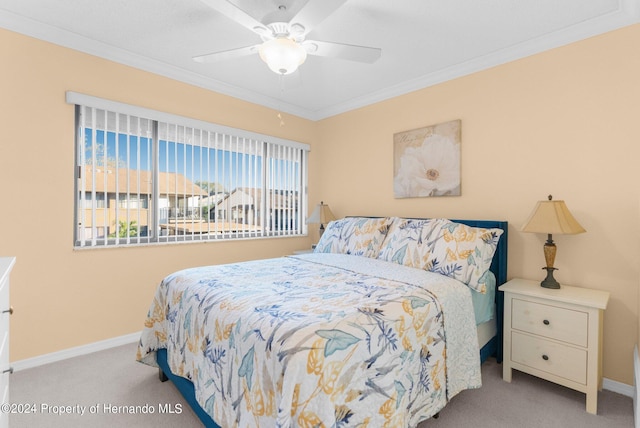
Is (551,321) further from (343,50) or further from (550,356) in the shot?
(343,50)

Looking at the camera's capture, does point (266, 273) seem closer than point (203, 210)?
Yes

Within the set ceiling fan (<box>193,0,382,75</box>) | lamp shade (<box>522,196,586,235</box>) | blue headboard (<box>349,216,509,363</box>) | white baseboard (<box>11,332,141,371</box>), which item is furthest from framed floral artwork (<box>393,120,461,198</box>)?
white baseboard (<box>11,332,141,371</box>)

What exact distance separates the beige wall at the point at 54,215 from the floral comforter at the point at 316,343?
86 cm

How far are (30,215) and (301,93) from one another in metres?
2.72

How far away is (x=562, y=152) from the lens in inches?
89.4

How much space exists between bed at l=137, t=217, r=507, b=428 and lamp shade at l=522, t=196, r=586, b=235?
8.9 inches

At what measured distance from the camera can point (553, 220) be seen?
205 cm

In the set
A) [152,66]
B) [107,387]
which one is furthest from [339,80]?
[107,387]

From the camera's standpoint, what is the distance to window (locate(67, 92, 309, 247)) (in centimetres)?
257

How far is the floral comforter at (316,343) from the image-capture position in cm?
111

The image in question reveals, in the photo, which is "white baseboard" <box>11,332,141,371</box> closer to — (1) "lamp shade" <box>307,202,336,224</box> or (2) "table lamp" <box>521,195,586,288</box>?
(1) "lamp shade" <box>307,202,336,224</box>

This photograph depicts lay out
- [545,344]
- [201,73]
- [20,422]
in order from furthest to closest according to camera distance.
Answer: [201,73], [545,344], [20,422]

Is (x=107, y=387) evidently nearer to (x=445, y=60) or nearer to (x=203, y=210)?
(x=203, y=210)

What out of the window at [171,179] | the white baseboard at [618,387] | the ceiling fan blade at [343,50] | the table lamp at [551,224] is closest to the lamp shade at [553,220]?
the table lamp at [551,224]
